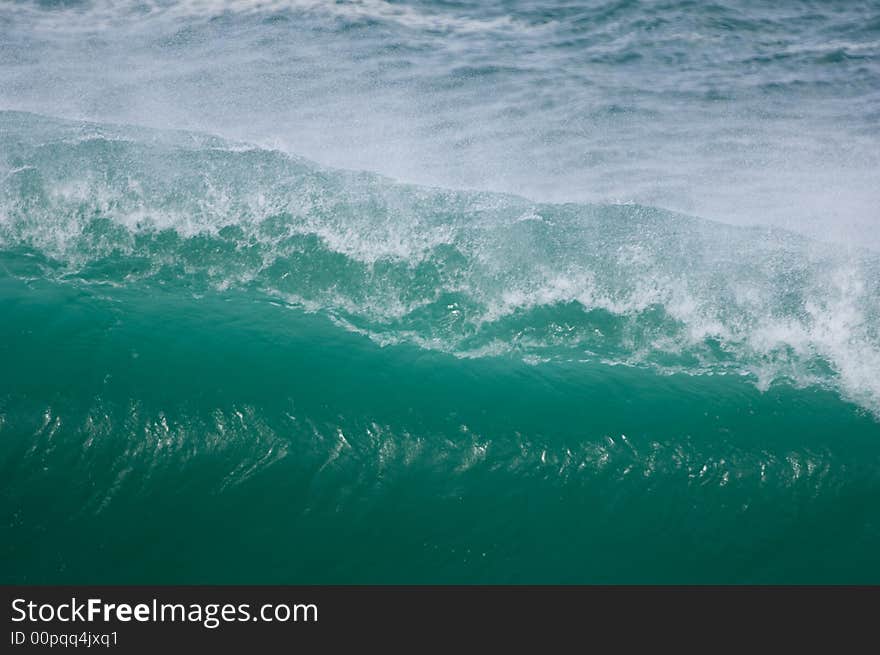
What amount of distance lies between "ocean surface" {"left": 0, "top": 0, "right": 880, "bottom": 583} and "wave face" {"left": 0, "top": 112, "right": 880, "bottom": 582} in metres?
0.04

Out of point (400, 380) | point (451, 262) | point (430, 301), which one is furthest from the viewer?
point (451, 262)

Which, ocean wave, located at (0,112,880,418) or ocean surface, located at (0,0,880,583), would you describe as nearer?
ocean surface, located at (0,0,880,583)

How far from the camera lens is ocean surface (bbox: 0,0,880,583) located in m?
7.45

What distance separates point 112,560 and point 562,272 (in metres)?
6.70

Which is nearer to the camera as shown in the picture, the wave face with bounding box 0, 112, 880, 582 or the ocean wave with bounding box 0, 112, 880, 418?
the wave face with bounding box 0, 112, 880, 582

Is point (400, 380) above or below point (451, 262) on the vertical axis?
below

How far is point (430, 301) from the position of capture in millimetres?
9703

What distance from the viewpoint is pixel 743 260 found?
10.4 m

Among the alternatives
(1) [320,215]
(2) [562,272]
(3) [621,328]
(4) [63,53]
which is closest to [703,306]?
(3) [621,328]

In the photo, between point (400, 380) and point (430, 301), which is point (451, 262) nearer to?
point (430, 301)

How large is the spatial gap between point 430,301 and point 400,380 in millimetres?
1451

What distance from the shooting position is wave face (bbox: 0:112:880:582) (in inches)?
290

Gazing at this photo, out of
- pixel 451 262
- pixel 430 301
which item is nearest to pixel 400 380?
pixel 430 301

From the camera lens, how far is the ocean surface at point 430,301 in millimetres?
7445
